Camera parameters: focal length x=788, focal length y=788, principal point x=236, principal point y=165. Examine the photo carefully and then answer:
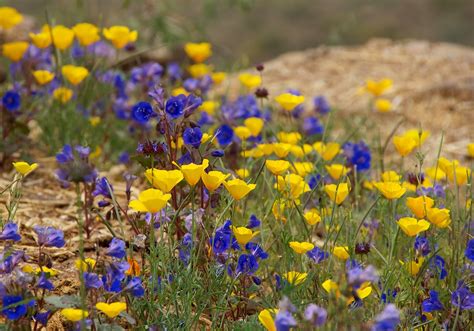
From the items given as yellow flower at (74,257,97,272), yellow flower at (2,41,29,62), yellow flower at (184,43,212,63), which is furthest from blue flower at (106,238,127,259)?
yellow flower at (184,43,212,63)

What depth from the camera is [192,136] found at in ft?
8.55

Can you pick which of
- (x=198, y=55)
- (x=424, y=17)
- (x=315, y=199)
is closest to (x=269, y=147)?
(x=315, y=199)

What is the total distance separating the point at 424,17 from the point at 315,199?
2106 centimetres

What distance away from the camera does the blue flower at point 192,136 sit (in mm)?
2602

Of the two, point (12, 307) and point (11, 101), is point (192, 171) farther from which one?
point (11, 101)

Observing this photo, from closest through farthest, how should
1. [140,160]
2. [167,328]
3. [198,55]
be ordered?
[167,328] < [140,160] < [198,55]

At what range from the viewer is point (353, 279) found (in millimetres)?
1801

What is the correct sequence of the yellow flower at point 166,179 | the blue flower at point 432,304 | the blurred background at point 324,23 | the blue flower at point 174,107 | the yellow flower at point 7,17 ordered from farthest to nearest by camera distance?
the blurred background at point 324,23 → the yellow flower at point 7,17 → the blue flower at point 174,107 → the blue flower at point 432,304 → the yellow flower at point 166,179

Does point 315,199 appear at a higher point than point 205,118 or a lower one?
lower

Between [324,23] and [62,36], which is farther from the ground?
[62,36]

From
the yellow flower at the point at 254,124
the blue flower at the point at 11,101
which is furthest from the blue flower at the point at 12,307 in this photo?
the blue flower at the point at 11,101


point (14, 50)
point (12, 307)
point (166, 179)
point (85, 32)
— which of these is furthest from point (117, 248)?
point (14, 50)

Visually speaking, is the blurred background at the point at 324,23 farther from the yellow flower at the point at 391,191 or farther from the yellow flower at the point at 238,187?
the yellow flower at the point at 238,187

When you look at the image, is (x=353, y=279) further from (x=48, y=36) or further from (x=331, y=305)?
(x=48, y=36)
